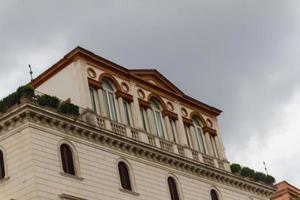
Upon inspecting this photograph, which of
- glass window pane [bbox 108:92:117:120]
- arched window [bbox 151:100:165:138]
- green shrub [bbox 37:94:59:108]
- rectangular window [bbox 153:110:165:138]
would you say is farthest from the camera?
arched window [bbox 151:100:165:138]

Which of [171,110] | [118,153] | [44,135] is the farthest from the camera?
[171,110]

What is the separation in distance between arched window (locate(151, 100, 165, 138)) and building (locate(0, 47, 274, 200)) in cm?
7

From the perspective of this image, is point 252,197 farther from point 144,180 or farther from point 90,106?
point 90,106

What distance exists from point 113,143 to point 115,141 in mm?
152

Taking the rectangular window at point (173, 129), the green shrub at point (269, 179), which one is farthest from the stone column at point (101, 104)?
the green shrub at point (269, 179)

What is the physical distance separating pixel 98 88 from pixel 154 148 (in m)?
4.61

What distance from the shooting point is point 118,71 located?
1788 inches

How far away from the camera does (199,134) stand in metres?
50.6

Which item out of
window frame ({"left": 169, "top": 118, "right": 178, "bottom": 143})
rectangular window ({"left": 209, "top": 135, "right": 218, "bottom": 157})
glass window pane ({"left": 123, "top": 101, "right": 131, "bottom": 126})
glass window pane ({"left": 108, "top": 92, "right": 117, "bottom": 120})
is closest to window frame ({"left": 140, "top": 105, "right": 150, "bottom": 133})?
glass window pane ({"left": 123, "top": 101, "right": 131, "bottom": 126})

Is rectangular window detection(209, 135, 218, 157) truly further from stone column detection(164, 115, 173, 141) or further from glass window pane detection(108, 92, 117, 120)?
glass window pane detection(108, 92, 117, 120)

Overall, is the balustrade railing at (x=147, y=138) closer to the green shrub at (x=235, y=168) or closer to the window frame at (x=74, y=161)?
the green shrub at (x=235, y=168)

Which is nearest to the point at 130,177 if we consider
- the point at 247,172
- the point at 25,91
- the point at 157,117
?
the point at 157,117

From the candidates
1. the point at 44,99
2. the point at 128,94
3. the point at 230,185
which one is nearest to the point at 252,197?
the point at 230,185

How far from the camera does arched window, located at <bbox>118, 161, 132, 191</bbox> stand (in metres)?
41.4
